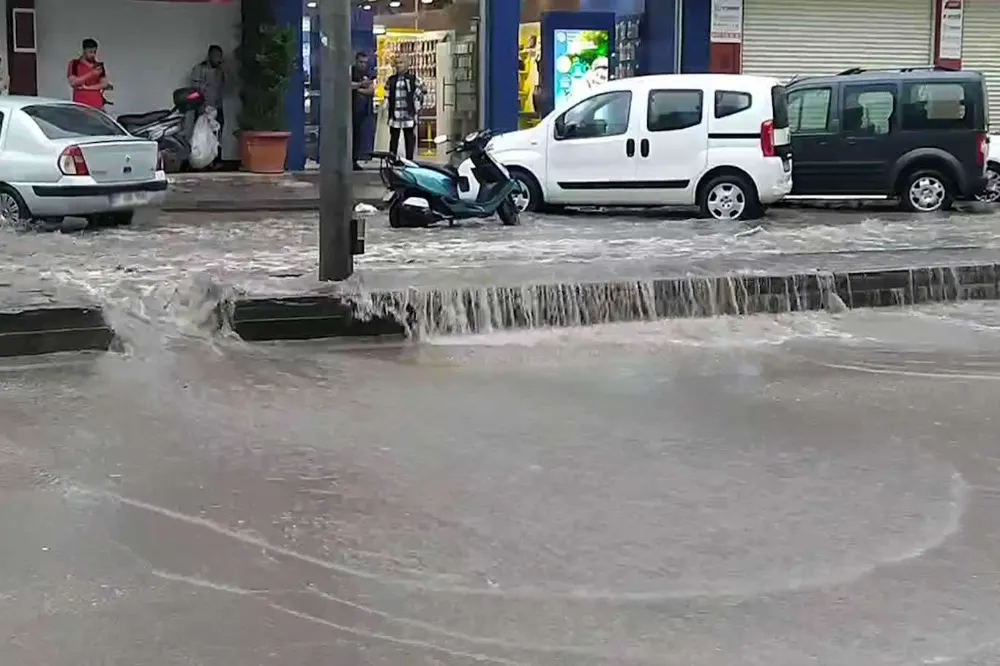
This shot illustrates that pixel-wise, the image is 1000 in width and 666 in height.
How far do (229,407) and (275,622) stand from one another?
3034 mm

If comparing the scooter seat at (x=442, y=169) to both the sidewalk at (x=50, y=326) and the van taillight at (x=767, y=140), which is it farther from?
the sidewalk at (x=50, y=326)

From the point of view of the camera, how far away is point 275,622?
14.1 ft

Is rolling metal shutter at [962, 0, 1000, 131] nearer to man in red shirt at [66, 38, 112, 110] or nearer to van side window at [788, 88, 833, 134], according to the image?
van side window at [788, 88, 833, 134]

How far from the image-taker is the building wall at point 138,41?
67.0ft

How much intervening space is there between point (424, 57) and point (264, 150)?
4193mm

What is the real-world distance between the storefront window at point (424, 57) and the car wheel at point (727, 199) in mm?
7451

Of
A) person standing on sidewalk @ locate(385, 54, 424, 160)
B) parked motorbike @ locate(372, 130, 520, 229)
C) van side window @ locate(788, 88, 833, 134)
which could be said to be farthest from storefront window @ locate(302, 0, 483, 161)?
parked motorbike @ locate(372, 130, 520, 229)

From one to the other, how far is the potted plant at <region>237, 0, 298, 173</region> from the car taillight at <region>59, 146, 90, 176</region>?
695 cm

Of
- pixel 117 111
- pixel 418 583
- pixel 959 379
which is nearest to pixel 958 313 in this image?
pixel 959 379

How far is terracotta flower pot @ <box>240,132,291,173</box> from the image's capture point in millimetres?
20531

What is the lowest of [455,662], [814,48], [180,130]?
[455,662]

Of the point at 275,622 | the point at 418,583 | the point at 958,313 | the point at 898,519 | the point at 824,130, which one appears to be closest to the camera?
the point at 275,622

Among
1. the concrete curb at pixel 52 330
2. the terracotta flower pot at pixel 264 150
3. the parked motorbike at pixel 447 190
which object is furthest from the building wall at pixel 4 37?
the concrete curb at pixel 52 330

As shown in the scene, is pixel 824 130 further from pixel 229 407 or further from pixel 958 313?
pixel 229 407
